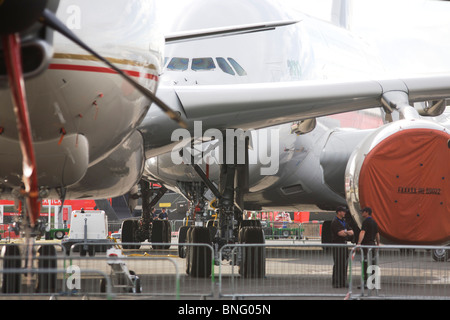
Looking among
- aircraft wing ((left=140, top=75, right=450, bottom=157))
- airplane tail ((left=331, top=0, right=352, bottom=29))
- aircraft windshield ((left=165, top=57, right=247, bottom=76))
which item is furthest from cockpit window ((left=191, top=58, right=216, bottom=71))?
airplane tail ((left=331, top=0, right=352, bottom=29))

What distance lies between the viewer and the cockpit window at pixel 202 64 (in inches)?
500

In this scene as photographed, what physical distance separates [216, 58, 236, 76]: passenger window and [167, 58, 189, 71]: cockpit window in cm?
53

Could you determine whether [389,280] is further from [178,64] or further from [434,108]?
[178,64]

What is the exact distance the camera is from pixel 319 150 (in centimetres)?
1493

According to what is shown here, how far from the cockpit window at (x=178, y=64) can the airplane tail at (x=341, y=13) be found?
9382 mm

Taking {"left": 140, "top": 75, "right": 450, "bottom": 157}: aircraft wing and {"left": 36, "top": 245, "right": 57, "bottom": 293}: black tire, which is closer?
{"left": 36, "top": 245, "right": 57, "bottom": 293}: black tire

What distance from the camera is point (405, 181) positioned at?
9438 millimetres

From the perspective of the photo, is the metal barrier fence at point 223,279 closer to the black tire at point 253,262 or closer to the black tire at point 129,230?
the black tire at point 253,262

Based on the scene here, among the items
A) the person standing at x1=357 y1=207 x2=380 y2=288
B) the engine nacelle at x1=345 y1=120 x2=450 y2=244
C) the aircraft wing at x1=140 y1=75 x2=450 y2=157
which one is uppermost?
the aircraft wing at x1=140 y1=75 x2=450 y2=157

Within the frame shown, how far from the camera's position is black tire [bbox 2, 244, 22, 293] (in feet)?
25.3

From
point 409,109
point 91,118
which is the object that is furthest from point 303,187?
point 91,118

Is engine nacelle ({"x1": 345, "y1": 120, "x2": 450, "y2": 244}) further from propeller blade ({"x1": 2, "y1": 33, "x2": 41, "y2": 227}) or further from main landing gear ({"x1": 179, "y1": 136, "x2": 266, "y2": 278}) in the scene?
propeller blade ({"x1": 2, "y1": 33, "x2": 41, "y2": 227})

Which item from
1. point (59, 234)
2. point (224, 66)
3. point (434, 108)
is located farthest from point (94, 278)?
point (59, 234)

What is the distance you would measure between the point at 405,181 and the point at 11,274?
14.8 ft
